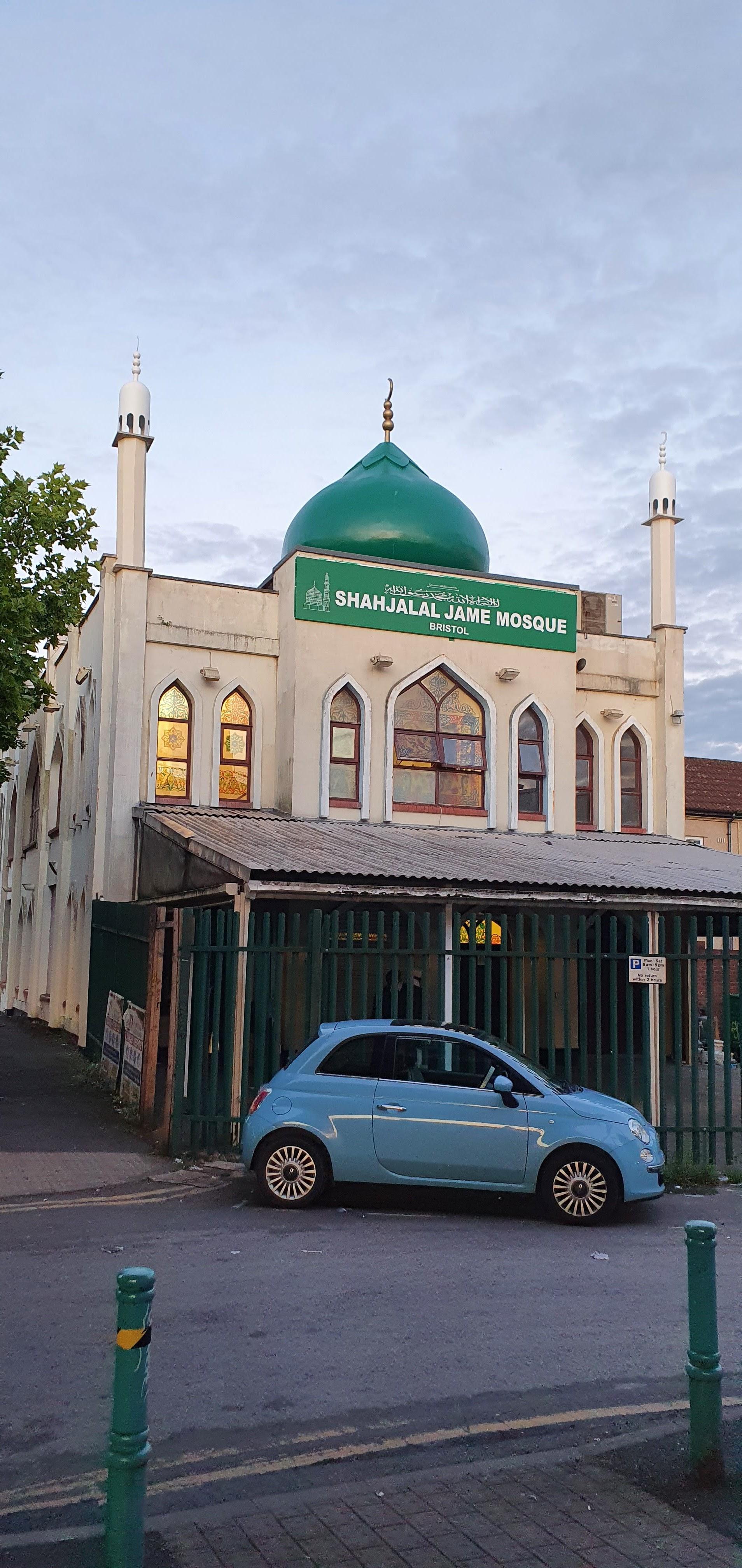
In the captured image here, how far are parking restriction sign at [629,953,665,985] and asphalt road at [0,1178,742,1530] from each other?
2.53 metres

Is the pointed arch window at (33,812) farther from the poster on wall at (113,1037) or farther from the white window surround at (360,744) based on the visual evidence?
the poster on wall at (113,1037)

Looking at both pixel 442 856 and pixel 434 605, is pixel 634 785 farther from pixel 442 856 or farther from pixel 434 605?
pixel 442 856

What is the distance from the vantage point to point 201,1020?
1147cm

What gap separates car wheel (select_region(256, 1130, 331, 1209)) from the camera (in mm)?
9430

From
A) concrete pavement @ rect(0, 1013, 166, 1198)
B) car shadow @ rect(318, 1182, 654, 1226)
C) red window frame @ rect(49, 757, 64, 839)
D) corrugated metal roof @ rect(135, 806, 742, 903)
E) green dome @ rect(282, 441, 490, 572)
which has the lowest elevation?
car shadow @ rect(318, 1182, 654, 1226)

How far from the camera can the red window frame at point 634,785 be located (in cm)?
2184

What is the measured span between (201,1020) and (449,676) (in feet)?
31.8

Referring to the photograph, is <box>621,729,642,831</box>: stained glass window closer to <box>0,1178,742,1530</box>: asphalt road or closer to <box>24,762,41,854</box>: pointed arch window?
<box>24,762,41,854</box>: pointed arch window

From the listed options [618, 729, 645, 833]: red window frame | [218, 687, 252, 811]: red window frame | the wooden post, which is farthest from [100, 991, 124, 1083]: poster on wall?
[618, 729, 645, 833]: red window frame

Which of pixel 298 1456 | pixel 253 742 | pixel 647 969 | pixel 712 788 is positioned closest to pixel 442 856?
pixel 647 969

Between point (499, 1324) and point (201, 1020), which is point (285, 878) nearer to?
point (201, 1020)

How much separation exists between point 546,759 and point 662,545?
5105 millimetres

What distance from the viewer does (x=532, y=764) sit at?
67.3 ft

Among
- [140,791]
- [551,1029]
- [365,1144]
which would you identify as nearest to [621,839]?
[140,791]
